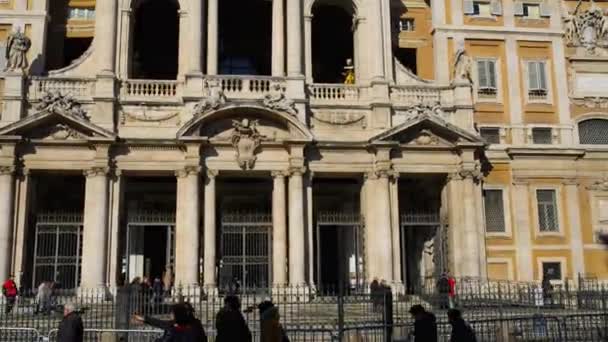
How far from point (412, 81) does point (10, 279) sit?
1651 centimetres

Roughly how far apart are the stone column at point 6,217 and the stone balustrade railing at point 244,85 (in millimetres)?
7663

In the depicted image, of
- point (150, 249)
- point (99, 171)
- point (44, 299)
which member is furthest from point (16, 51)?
point (44, 299)

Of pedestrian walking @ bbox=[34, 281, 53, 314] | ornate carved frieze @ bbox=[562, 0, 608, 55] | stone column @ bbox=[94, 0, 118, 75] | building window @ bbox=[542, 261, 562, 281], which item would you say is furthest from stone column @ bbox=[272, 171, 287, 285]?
ornate carved frieze @ bbox=[562, 0, 608, 55]

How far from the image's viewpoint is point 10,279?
22594 millimetres

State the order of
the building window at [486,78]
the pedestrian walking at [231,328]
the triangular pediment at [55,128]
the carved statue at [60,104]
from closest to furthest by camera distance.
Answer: the pedestrian walking at [231,328] → the triangular pediment at [55,128] → the carved statue at [60,104] → the building window at [486,78]

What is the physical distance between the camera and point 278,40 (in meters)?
26.5

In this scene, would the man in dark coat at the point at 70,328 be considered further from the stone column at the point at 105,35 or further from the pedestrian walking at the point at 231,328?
the stone column at the point at 105,35

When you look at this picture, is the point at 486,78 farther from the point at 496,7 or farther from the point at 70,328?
the point at 70,328

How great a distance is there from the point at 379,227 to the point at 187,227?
272 inches

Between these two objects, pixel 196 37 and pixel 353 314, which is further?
pixel 196 37

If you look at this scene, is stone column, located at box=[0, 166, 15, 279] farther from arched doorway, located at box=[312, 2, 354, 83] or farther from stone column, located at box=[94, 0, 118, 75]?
arched doorway, located at box=[312, 2, 354, 83]

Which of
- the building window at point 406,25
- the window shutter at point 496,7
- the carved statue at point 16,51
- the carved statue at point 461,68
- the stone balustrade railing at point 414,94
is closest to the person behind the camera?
the carved statue at point 16,51

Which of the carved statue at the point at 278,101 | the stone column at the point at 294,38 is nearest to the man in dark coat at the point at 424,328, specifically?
the carved statue at the point at 278,101

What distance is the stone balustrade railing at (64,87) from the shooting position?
82.6 feet
